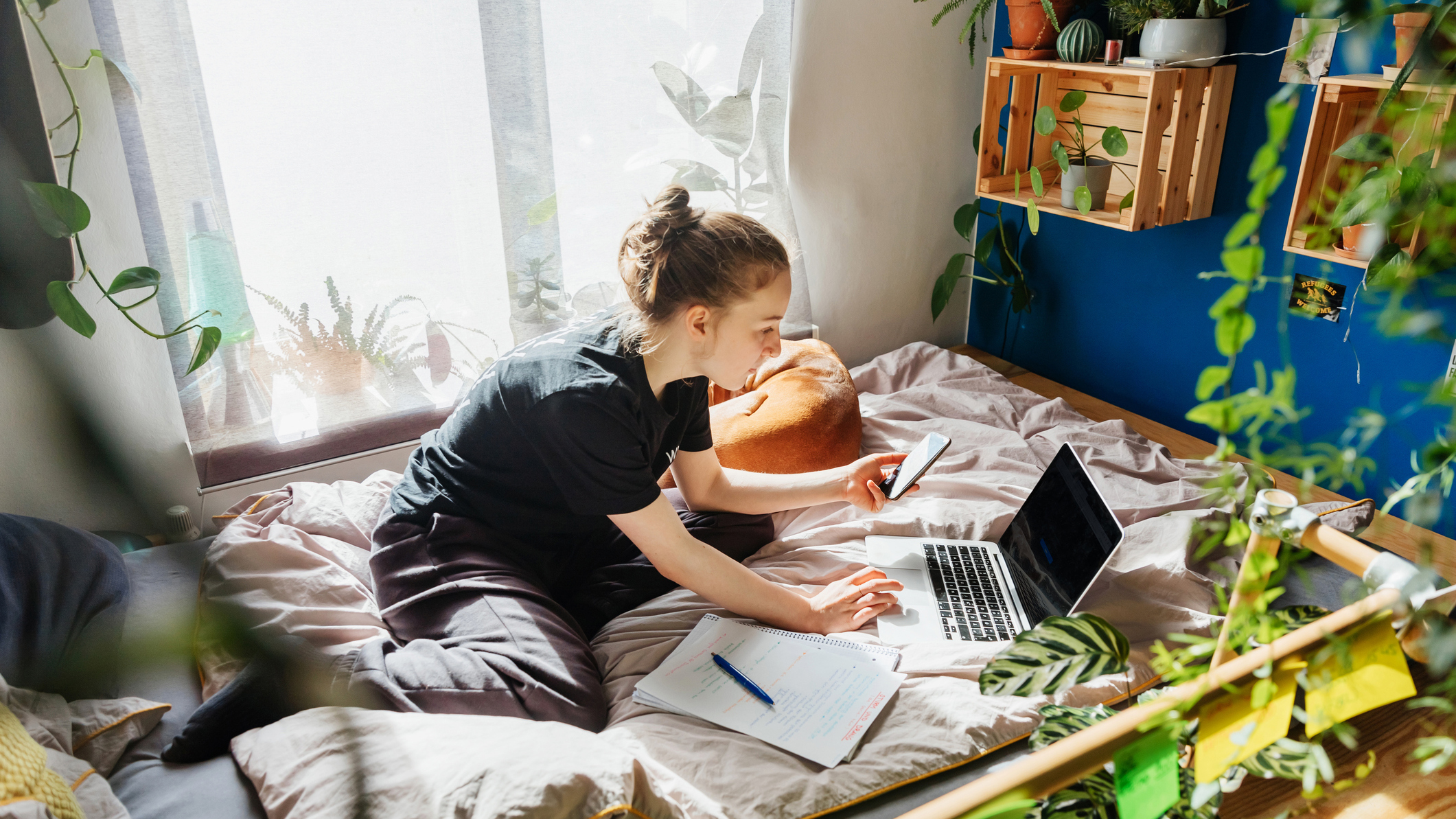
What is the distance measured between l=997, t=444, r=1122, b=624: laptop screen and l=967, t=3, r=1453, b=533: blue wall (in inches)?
20.0

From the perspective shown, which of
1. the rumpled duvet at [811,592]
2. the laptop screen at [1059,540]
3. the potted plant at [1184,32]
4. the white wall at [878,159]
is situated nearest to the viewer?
the rumpled duvet at [811,592]

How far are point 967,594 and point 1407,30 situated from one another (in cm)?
115

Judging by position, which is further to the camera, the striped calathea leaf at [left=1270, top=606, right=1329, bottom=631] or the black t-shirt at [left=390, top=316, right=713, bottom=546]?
the black t-shirt at [left=390, top=316, right=713, bottom=546]

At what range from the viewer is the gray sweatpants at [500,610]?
1.12 m

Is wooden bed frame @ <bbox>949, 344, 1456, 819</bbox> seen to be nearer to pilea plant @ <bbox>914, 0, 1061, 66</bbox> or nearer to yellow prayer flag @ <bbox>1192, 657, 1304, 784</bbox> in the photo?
yellow prayer flag @ <bbox>1192, 657, 1304, 784</bbox>

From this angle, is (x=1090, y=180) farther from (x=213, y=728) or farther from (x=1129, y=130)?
(x=213, y=728)

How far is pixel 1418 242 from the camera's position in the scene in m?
1.54

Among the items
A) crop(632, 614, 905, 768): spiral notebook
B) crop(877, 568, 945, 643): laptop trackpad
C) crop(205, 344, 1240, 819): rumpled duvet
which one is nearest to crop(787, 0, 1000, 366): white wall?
crop(205, 344, 1240, 819): rumpled duvet

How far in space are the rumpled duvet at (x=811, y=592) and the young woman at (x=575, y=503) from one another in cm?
7

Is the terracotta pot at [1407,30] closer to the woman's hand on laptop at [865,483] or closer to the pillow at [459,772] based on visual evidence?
the woman's hand on laptop at [865,483]

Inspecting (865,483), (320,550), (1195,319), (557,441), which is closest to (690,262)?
(557,441)

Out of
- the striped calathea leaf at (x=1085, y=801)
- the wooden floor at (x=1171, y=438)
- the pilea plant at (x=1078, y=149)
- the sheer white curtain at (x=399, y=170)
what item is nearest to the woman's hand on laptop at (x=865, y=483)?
the wooden floor at (x=1171, y=438)

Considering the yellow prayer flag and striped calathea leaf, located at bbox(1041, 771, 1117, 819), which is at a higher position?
the yellow prayer flag

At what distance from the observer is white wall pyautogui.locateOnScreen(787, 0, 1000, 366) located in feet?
7.43
